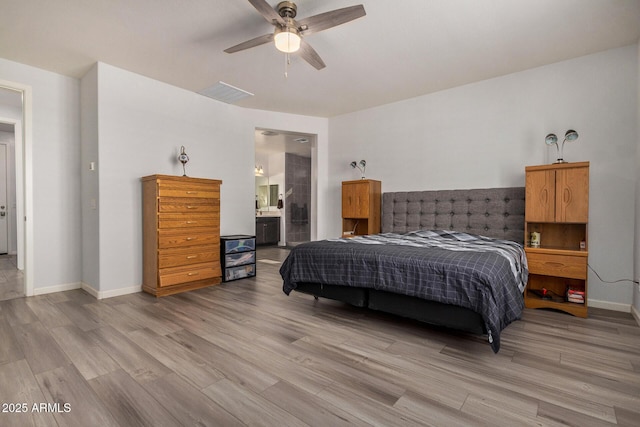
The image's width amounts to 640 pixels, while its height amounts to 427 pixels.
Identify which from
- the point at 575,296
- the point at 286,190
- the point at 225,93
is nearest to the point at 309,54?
the point at 225,93

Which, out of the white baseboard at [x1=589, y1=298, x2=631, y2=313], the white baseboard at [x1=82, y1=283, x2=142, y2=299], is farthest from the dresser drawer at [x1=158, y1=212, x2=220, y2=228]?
the white baseboard at [x1=589, y1=298, x2=631, y2=313]

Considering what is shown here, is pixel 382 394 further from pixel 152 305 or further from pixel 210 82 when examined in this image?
pixel 210 82

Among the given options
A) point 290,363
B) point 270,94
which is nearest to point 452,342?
point 290,363

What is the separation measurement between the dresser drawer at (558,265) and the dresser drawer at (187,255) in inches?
138

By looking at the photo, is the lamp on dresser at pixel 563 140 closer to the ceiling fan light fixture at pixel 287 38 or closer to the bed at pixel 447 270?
the bed at pixel 447 270

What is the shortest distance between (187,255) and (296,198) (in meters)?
5.04

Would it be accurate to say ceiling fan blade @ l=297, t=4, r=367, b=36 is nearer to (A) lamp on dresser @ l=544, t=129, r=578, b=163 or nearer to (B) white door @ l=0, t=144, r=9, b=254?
(A) lamp on dresser @ l=544, t=129, r=578, b=163

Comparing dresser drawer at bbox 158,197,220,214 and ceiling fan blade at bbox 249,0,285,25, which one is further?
dresser drawer at bbox 158,197,220,214

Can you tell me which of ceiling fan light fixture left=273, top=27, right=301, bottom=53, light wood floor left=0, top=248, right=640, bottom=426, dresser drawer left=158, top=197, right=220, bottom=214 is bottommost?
light wood floor left=0, top=248, right=640, bottom=426

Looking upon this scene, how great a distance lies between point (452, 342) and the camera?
2.28 metres

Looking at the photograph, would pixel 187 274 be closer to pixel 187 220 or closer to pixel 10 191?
pixel 187 220

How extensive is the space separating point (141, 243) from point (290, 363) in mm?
2716

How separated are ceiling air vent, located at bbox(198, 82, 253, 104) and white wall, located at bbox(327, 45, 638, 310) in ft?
6.21

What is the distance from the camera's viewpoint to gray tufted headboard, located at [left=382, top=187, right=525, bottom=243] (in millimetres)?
3523
